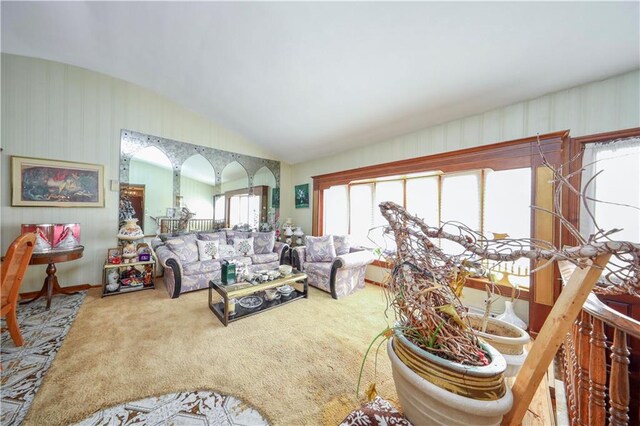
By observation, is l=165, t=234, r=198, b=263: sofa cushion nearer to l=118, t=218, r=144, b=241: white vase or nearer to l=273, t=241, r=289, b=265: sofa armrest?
l=118, t=218, r=144, b=241: white vase

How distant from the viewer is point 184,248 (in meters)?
3.59

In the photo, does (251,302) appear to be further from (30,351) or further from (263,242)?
(30,351)

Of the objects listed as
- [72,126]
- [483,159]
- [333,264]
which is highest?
[72,126]

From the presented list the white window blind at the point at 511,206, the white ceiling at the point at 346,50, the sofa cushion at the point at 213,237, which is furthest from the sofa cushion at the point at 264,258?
the white window blind at the point at 511,206

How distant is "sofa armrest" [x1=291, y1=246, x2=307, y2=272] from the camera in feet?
12.9

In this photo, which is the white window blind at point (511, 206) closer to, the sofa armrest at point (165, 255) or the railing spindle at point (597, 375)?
the railing spindle at point (597, 375)

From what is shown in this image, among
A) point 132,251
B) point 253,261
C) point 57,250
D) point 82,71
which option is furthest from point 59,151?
point 253,261

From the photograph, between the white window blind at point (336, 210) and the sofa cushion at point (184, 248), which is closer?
the sofa cushion at point (184, 248)

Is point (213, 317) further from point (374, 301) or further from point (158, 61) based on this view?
point (158, 61)

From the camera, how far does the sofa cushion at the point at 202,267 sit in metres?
3.36

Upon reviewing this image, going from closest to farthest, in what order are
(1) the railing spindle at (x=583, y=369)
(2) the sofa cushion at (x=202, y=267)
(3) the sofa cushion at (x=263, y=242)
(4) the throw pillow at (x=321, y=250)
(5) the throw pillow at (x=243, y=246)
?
1. (1) the railing spindle at (x=583, y=369)
2. (2) the sofa cushion at (x=202, y=267)
3. (4) the throw pillow at (x=321, y=250)
4. (5) the throw pillow at (x=243, y=246)
5. (3) the sofa cushion at (x=263, y=242)

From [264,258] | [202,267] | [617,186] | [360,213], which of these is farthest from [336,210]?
[617,186]

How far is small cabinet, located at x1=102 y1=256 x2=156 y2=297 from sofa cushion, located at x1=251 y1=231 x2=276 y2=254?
5.36 ft

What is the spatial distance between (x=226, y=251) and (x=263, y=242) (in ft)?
2.31
